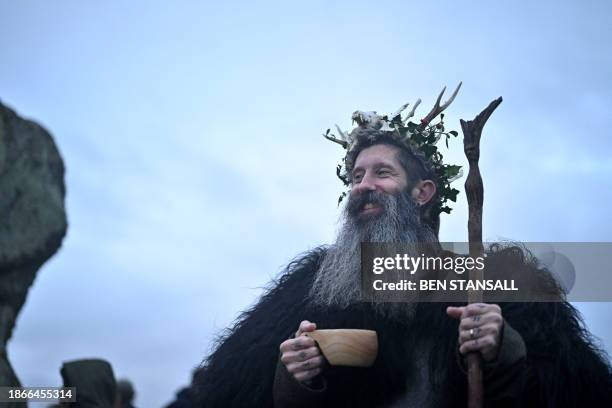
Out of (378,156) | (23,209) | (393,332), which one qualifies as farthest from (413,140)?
(23,209)

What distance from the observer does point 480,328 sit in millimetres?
4617

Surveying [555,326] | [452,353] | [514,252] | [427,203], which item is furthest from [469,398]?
[427,203]

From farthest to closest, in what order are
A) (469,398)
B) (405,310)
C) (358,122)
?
(358,122)
(405,310)
(469,398)

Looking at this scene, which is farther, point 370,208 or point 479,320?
point 370,208

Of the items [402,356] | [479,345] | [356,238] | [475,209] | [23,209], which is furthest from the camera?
[23,209]

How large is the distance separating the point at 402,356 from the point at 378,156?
4.98 ft

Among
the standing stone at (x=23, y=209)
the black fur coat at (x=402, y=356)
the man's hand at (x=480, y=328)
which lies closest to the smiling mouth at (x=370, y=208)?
the black fur coat at (x=402, y=356)

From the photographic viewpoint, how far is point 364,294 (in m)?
5.74

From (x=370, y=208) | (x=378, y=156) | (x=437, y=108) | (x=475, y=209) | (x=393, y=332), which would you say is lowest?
(x=393, y=332)

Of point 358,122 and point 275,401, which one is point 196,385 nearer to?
point 275,401

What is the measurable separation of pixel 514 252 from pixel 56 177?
347 centimetres

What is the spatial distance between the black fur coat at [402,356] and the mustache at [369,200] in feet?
1.82

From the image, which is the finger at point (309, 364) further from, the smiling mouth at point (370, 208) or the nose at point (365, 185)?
the nose at point (365, 185)

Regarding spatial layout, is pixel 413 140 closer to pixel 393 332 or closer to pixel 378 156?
pixel 378 156
